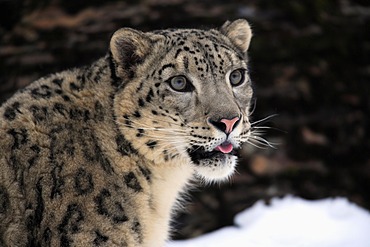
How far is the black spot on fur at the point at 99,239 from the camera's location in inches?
213

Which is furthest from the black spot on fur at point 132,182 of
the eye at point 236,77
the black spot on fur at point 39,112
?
the eye at point 236,77

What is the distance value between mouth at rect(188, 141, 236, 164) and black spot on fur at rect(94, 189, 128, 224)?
2.63 ft

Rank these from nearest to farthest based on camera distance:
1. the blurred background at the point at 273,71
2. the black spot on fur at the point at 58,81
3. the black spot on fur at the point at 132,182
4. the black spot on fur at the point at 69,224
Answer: the black spot on fur at the point at 69,224
the black spot on fur at the point at 132,182
the black spot on fur at the point at 58,81
the blurred background at the point at 273,71

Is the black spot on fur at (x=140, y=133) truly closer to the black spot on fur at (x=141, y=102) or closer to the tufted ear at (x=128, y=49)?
the black spot on fur at (x=141, y=102)

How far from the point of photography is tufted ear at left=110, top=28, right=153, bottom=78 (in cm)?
609

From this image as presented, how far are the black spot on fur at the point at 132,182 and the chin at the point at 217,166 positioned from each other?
0.54 m

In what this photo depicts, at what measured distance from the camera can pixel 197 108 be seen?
5.89 m

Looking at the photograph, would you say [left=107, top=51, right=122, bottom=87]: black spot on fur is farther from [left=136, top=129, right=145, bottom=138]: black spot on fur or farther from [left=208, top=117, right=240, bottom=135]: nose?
[left=208, top=117, right=240, bottom=135]: nose

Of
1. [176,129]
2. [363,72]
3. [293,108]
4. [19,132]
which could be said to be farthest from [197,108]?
[363,72]

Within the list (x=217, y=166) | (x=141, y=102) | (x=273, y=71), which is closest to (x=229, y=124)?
(x=217, y=166)

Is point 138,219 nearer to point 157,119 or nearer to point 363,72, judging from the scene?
point 157,119

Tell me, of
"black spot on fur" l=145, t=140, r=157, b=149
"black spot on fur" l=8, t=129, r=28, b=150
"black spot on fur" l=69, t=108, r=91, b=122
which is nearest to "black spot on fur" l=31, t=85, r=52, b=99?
"black spot on fur" l=69, t=108, r=91, b=122

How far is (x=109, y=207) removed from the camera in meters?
5.55

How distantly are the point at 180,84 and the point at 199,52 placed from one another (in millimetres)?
342
